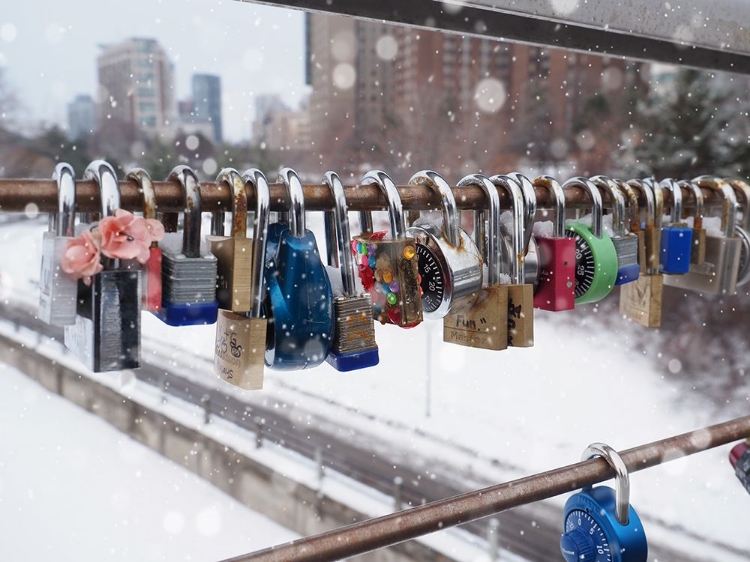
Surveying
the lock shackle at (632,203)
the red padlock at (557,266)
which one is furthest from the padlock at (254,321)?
the lock shackle at (632,203)

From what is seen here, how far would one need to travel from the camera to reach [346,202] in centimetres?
60

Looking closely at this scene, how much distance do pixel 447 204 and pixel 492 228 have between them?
7cm

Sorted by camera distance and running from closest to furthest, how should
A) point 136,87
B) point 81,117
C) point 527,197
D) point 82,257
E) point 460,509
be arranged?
1. point 82,257
2. point 460,509
3. point 527,197
4. point 81,117
5. point 136,87

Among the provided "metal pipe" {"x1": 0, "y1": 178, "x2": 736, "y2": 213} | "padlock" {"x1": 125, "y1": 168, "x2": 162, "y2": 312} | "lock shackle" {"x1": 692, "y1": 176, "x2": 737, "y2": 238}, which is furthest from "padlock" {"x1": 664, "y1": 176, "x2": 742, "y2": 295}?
"padlock" {"x1": 125, "y1": 168, "x2": 162, "y2": 312}

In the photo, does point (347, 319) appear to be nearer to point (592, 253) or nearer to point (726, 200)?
point (592, 253)

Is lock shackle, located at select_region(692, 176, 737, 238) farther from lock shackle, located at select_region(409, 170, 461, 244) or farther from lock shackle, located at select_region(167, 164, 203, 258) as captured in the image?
lock shackle, located at select_region(167, 164, 203, 258)

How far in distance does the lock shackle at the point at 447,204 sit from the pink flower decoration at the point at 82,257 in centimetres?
32

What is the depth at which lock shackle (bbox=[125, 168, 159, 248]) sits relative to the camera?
516 mm

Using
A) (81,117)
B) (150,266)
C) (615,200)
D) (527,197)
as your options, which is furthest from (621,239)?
(81,117)

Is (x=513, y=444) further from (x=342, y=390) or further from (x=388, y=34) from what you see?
(x=388, y=34)

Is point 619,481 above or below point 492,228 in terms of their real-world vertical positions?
below

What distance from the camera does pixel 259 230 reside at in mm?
547

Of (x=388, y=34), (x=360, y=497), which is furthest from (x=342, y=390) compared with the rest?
(x=388, y=34)

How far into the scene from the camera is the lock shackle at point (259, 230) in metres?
0.55
